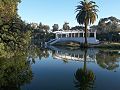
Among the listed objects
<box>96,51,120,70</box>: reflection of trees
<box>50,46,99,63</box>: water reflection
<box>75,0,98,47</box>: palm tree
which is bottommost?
<box>50,46,99,63</box>: water reflection

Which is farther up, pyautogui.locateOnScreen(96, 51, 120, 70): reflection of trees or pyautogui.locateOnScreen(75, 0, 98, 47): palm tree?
pyautogui.locateOnScreen(75, 0, 98, 47): palm tree

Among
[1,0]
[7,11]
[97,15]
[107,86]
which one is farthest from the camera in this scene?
[97,15]

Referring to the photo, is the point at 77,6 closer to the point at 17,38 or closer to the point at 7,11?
the point at 17,38

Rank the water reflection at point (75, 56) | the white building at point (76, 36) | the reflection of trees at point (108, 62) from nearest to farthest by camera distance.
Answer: the reflection of trees at point (108, 62)
the water reflection at point (75, 56)
the white building at point (76, 36)

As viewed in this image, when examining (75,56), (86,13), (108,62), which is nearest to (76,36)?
(86,13)

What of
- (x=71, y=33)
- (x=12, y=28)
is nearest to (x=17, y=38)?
(x=12, y=28)

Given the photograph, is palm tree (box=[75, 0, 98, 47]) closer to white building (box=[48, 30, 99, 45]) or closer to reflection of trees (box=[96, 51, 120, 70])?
white building (box=[48, 30, 99, 45])

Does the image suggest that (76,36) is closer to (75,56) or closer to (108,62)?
(75,56)

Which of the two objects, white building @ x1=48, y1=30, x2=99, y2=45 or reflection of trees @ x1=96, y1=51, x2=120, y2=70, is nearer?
reflection of trees @ x1=96, y1=51, x2=120, y2=70

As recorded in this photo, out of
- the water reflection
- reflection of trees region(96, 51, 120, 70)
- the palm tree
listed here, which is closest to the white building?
the palm tree

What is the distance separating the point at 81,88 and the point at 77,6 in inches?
2414

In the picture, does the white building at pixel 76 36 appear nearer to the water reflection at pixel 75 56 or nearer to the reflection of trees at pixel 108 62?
the water reflection at pixel 75 56

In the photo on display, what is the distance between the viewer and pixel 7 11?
37.9 m

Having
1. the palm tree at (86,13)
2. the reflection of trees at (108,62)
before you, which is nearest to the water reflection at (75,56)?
the reflection of trees at (108,62)
